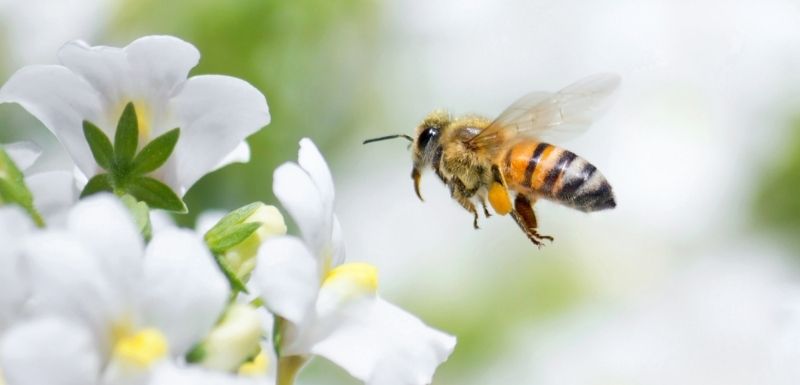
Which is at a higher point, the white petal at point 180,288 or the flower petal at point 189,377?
the white petal at point 180,288

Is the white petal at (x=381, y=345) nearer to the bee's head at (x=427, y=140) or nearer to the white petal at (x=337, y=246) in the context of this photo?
the white petal at (x=337, y=246)

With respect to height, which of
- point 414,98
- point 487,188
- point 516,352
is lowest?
point 516,352

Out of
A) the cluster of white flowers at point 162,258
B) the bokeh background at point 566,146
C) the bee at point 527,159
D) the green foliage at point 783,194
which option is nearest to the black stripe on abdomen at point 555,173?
the bee at point 527,159

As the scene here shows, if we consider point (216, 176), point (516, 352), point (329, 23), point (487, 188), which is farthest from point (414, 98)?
point (487, 188)

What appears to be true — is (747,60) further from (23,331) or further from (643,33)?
(23,331)

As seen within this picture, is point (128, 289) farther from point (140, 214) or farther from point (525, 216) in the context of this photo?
point (525, 216)

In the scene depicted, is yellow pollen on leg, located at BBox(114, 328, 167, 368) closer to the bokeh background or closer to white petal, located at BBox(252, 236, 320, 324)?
white petal, located at BBox(252, 236, 320, 324)
